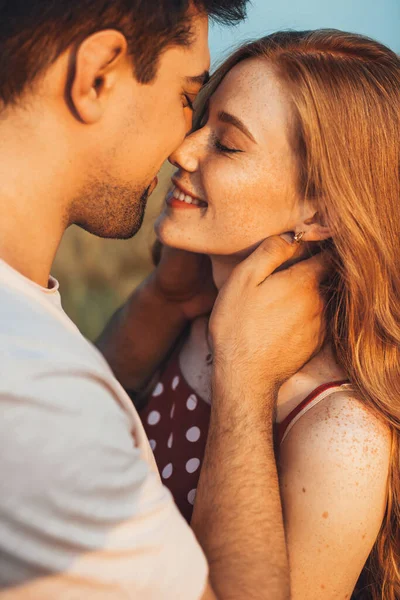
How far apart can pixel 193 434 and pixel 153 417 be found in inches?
9.7

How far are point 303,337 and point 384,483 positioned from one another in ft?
1.48

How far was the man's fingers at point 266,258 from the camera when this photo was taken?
1851mm

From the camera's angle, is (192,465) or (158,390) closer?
(192,465)

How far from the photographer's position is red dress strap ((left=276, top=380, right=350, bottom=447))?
1737 millimetres

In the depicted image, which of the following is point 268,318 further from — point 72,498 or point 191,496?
point 72,498

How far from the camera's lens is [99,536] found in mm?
972

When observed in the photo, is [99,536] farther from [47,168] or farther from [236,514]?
[47,168]

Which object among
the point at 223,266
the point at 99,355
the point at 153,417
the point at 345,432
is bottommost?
the point at 153,417

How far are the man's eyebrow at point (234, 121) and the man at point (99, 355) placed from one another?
199 mm

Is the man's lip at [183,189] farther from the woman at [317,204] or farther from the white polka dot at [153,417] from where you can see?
the white polka dot at [153,417]

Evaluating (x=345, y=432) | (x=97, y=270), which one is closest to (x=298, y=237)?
(x=345, y=432)

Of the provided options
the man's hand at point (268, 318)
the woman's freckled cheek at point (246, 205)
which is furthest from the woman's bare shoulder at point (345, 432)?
the woman's freckled cheek at point (246, 205)

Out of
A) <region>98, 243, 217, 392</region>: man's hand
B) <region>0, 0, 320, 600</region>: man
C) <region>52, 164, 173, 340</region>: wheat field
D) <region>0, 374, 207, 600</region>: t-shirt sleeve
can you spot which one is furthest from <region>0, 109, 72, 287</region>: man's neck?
<region>52, 164, 173, 340</region>: wheat field

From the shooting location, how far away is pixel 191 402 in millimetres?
2068
